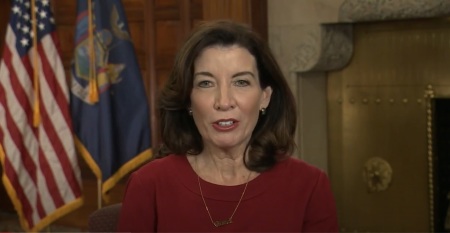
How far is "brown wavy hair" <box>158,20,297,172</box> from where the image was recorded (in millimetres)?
1708

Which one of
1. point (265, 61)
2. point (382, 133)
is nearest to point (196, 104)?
point (265, 61)

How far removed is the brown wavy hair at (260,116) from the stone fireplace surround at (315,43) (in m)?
2.22

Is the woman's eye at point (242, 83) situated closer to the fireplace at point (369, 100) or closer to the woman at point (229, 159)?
the woman at point (229, 159)

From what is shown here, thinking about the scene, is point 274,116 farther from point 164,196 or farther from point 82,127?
point 82,127

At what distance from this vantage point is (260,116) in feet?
6.00

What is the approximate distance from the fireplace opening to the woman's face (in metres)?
2.63

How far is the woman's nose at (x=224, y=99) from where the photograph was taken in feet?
5.41

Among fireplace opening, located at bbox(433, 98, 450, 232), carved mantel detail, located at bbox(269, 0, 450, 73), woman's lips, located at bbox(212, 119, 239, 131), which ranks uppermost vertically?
carved mantel detail, located at bbox(269, 0, 450, 73)

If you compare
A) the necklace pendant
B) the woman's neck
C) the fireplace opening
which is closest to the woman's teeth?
the woman's neck

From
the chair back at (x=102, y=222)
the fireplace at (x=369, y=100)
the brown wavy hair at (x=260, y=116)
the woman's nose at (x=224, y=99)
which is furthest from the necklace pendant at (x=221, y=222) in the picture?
the fireplace at (x=369, y=100)

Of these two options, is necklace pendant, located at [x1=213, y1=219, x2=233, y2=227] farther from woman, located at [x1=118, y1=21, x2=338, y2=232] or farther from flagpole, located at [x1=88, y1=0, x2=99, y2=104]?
flagpole, located at [x1=88, y1=0, x2=99, y2=104]

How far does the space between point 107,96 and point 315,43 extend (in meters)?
1.16

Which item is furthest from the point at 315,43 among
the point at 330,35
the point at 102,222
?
the point at 102,222

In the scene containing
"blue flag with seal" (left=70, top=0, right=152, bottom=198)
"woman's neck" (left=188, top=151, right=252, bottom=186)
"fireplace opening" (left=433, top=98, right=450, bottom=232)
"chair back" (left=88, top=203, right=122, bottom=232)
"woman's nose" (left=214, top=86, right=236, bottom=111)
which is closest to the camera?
"woman's nose" (left=214, top=86, right=236, bottom=111)
